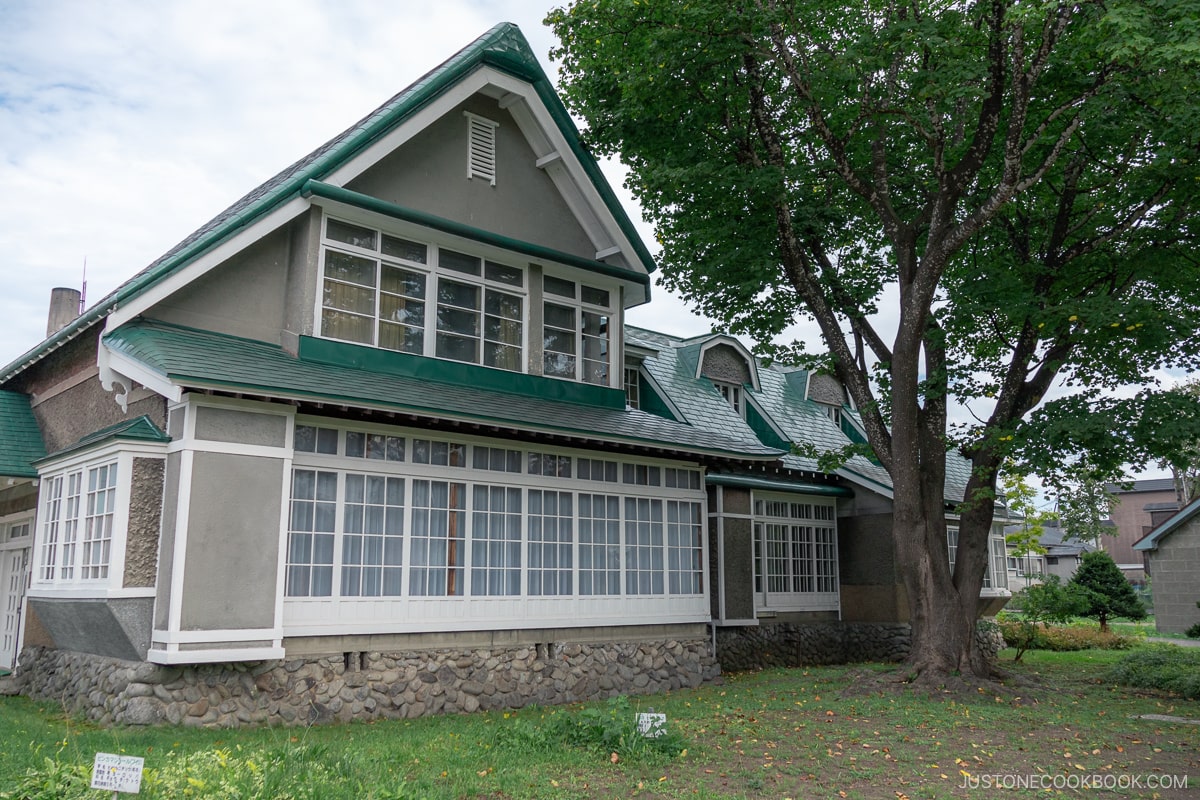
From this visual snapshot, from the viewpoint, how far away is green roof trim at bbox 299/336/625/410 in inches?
492

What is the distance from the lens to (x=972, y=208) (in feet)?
50.0

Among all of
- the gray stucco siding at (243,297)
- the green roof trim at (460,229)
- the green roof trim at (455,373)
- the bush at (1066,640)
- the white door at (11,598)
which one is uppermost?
the green roof trim at (460,229)

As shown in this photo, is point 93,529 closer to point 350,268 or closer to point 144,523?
point 144,523

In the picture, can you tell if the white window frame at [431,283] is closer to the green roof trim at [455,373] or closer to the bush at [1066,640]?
the green roof trim at [455,373]

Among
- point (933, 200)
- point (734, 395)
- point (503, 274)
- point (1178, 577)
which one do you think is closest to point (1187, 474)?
A: point (1178, 577)

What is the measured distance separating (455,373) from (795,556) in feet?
31.0

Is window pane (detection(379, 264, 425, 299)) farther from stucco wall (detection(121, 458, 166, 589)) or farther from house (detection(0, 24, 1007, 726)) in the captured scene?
stucco wall (detection(121, 458, 166, 589))

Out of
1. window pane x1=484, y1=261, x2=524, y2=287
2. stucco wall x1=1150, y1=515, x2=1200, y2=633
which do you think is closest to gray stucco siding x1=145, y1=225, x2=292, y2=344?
window pane x1=484, y1=261, x2=524, y2=287

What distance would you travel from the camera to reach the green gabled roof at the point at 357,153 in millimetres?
11438

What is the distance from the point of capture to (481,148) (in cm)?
1471

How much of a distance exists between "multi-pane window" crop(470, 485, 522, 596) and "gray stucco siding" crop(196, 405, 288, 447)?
117 inches

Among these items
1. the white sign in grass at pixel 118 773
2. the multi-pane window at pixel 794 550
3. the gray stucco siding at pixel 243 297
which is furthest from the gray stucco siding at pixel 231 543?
the multi-pane window at pixel 794 550

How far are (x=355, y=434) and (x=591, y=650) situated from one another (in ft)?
15.9

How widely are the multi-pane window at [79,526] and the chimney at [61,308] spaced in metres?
7.48
